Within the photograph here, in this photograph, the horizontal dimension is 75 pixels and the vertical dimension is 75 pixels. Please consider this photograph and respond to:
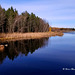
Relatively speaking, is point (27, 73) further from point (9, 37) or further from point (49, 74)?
point (9, 37)

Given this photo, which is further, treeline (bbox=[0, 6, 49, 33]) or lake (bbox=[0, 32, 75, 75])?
treeline (bbox=[0, 6, 49, 33])

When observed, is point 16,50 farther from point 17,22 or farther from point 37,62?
point 17,22

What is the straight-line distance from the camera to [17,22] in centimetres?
4122

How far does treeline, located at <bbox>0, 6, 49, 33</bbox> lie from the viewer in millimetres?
36050

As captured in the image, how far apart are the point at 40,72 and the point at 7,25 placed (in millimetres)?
35441

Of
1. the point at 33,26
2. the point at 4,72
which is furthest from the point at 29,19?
the point at 4,72

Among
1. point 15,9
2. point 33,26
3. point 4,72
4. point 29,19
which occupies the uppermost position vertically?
point 15,9

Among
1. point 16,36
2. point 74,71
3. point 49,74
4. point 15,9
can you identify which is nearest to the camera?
point 49,74

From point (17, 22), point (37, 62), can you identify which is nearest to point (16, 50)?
point (37, 62)

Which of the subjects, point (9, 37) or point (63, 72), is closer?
point (63, 72)

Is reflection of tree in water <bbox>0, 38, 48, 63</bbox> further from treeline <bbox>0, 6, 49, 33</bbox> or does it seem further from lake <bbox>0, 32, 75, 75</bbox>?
treeline <bbox>0, 6, 49, 33</bbox>

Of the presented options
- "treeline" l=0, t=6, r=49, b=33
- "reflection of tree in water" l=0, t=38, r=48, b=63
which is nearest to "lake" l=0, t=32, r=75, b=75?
"reflection of tree in water" l=0, t=38, r=48, b=63

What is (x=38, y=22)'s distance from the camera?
60500 mm

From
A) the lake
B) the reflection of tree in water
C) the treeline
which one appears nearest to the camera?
the lake
